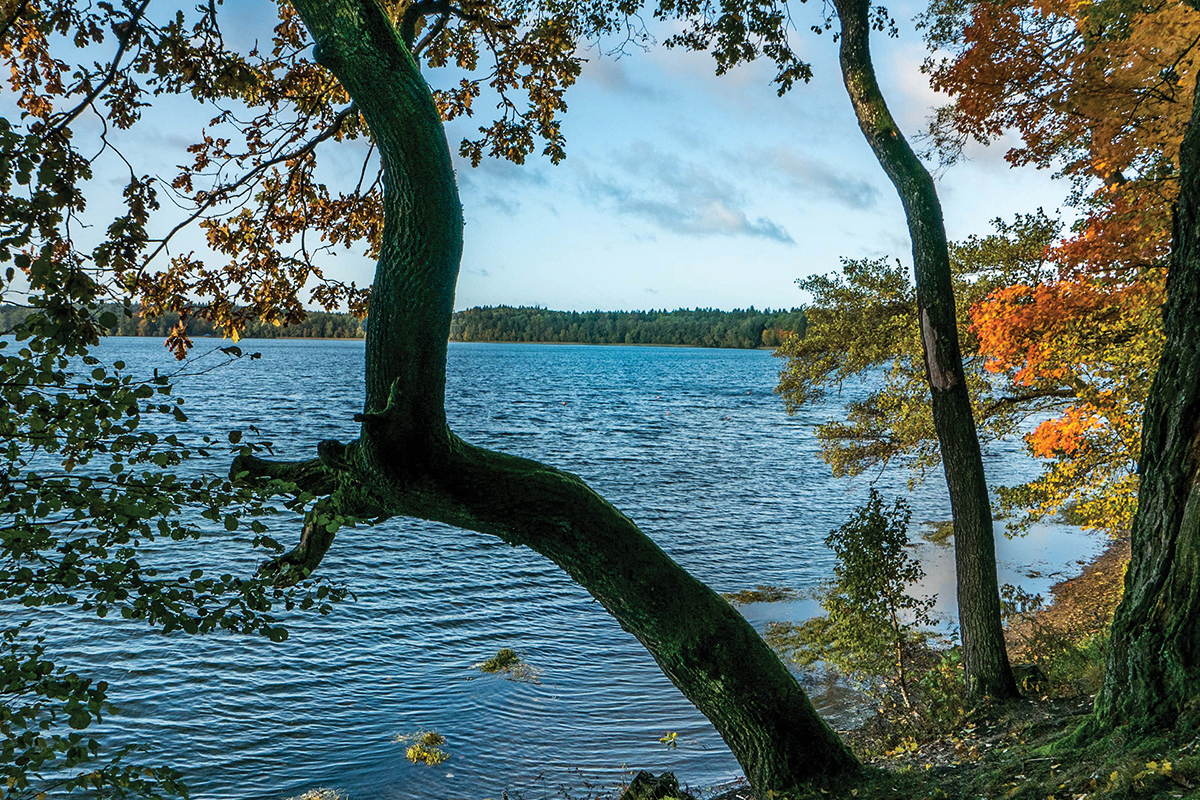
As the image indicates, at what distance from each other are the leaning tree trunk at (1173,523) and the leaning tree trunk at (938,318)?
12.5 ft

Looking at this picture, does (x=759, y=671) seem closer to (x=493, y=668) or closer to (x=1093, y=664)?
(x=1093, y=664)

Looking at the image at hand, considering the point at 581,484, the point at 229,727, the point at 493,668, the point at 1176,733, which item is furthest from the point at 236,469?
the point at 493,668

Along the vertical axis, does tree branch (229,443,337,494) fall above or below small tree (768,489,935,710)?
above

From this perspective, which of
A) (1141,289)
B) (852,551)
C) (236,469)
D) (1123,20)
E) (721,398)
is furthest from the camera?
(721,398)

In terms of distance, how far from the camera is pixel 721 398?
308ft

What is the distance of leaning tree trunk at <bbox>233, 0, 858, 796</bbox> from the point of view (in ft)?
13.8

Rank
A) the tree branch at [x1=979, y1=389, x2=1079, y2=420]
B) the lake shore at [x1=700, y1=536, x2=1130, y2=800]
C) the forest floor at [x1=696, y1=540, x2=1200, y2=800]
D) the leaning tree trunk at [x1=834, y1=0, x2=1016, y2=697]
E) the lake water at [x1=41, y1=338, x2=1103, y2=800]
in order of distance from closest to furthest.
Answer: the forest floor at [x1=696, y1=540, x2=1200, y2=800] < the lake shore at [x1=700, y1=536, x2=1130, y2=800] < the leaning tree trunk at [x1=834, y1=0, x2=1016, y2=697] < the lake water at [x1=41, y1=338, x2=1103, y2=800] < the tree branch at [x1=979, y1=389, x2=1079, y2=420]

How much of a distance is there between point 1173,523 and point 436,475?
14.1ft

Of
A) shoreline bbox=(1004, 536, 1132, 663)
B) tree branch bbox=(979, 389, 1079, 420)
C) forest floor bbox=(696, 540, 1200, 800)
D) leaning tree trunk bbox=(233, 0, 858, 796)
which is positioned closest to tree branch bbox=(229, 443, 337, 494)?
leaning tree trunk bbox=(233, 0, 858, 796)

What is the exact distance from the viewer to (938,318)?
8.49m

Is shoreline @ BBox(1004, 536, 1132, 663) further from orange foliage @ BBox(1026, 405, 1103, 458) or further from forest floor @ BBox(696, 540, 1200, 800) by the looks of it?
orange foliage @ BBox(1026, 405, 1103, 458)

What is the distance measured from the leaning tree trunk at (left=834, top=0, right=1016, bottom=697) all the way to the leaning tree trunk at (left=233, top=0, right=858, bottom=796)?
433cm

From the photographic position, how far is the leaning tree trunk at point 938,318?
8477 mm

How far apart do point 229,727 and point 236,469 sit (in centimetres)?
1084
